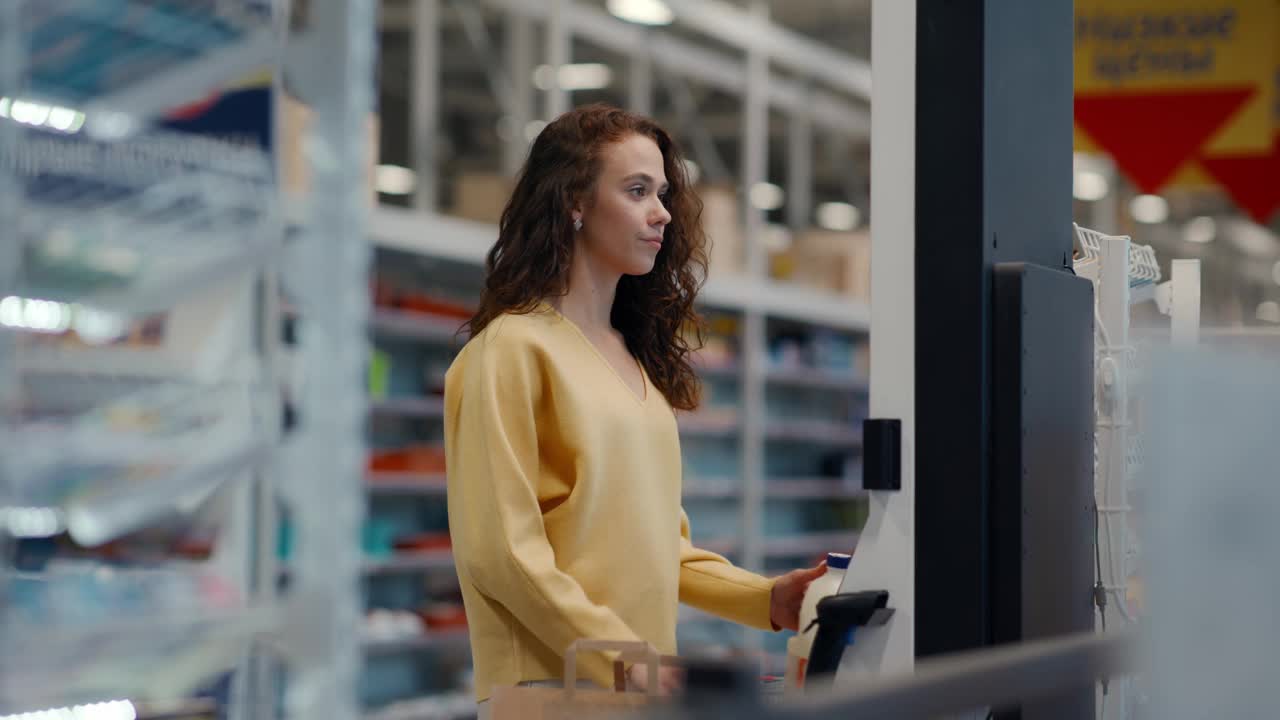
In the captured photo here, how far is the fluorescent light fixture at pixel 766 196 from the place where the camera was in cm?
923

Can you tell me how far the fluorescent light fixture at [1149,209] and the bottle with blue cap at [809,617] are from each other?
14083 millimetres

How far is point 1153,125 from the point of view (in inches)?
235

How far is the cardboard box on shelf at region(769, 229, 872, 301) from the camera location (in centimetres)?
1020

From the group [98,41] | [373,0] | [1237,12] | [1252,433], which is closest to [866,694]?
[1252,433]

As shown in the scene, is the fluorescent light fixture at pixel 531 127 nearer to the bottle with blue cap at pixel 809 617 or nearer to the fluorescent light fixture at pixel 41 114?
the fluorescent light fixture at pixel 41 114

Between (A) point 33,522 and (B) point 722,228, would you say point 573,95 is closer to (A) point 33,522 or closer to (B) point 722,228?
(B) point 722,228

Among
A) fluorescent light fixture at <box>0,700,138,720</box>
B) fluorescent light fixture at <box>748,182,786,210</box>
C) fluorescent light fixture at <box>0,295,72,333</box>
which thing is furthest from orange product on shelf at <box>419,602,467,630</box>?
fluorescent light fixture at <box>748,182,786,210</box>

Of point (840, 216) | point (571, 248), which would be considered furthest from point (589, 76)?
point (571, 248)

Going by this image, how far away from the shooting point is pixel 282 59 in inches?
199

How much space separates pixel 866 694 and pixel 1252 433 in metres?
0.43

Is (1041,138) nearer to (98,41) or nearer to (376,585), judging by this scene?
(98,41)

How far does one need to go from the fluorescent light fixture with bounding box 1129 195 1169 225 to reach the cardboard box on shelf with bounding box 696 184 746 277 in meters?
7.73

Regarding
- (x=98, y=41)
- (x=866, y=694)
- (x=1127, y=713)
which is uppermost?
(x=98, y=41)

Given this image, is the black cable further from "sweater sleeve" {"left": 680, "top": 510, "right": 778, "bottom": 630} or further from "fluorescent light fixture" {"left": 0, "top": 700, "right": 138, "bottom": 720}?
"fluorescent light fixture" {"left": 0, "top": 700, "right": 138, "bottom": 720}
